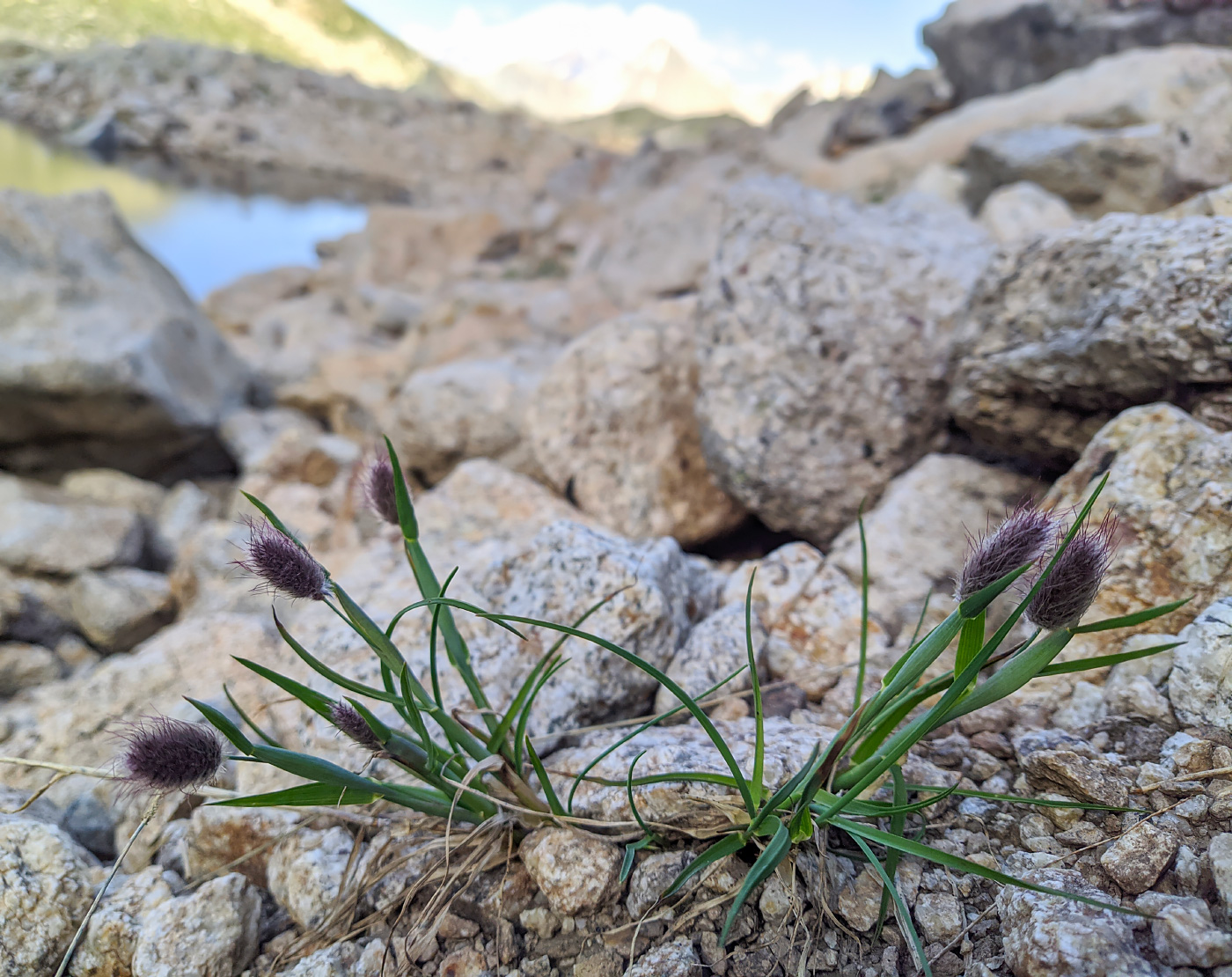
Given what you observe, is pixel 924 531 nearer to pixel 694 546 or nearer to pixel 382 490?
pixel 694 546

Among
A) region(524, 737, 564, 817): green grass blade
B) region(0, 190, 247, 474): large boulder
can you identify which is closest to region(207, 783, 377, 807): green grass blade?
region(524, 737, 564, 817): green grass blade

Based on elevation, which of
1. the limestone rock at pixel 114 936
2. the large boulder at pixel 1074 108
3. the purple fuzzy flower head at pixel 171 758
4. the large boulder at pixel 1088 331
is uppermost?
the large boulder at pixel 1074 108

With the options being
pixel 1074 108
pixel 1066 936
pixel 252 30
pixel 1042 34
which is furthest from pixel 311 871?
pixel 252 30

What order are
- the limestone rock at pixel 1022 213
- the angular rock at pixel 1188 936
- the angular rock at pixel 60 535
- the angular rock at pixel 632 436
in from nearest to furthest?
the angular rock at pixel 1188 936, the angular rock at pixel 632 436, the angular rock at pixel 60 535, the limestone rock at pixel 1022 213

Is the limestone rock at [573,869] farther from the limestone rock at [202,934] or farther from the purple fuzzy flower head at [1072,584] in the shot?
the purple fuzzy flower head at [1072,584]

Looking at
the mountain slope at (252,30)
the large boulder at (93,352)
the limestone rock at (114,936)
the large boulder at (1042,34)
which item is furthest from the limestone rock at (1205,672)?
the mountain slope at (252,30)
